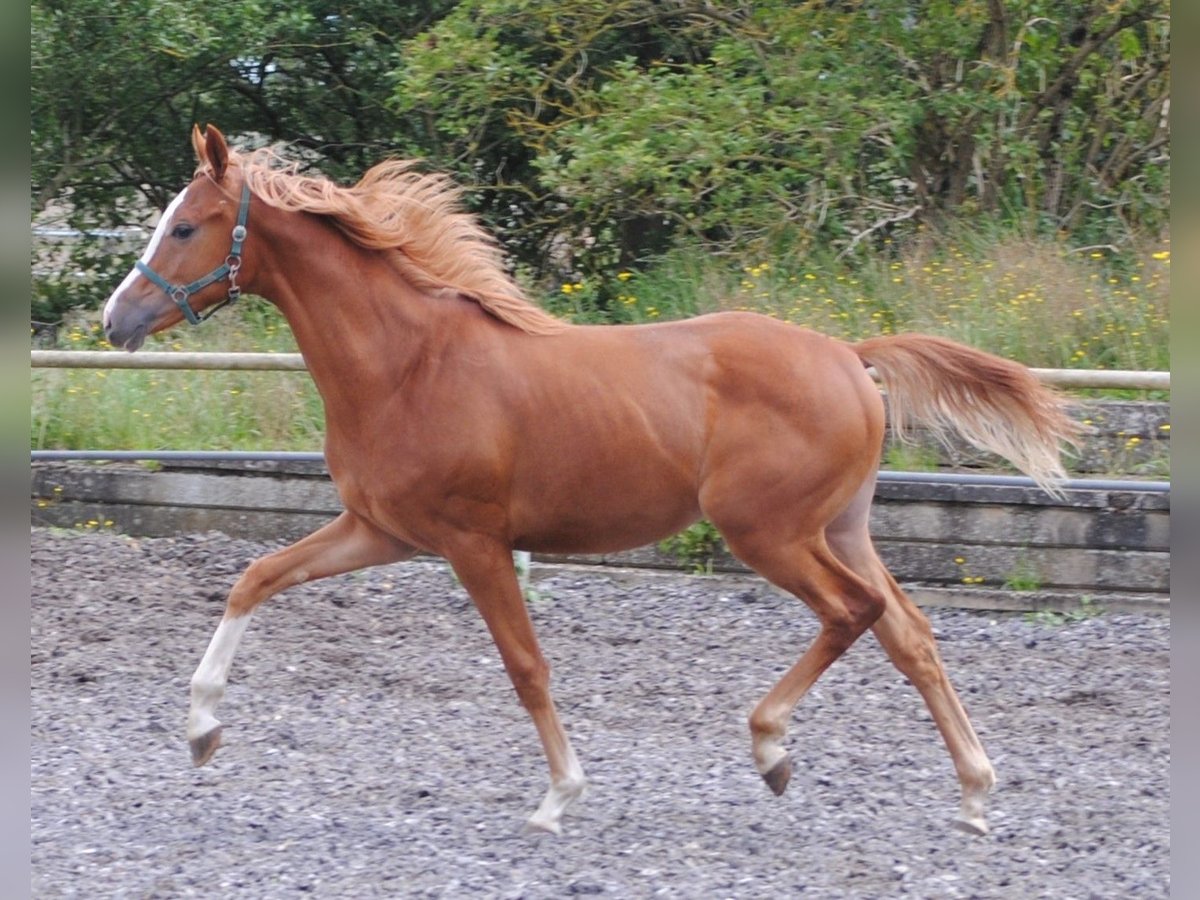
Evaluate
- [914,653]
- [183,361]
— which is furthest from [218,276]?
[183,361]

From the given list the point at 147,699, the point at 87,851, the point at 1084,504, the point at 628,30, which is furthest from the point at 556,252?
the point at 87,851

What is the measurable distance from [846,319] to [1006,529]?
2.16 metres

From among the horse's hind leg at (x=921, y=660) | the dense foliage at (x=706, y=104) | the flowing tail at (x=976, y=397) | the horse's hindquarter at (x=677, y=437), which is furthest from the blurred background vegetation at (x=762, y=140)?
the horse's hindquarter at (x=677, y=437)

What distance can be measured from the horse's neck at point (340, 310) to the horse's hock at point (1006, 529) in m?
2.80

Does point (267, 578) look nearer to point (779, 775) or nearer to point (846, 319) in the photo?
point (779, 775)

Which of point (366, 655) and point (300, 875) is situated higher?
point (300, 875)

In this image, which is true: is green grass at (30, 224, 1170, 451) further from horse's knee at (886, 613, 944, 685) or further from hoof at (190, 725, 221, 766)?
hoof at (190, 725, 221, 766)

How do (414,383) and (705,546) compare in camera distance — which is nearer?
(414,383)

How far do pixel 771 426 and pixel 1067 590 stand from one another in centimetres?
277

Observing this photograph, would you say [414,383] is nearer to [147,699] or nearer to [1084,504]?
[147,699]

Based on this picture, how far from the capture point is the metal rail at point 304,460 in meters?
6.79

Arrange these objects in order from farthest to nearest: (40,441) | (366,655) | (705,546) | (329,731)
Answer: (40,441)
(705,546)
(366,655)
(329,731)

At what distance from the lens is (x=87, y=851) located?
4.27 meters

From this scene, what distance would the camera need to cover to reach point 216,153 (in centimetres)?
464
